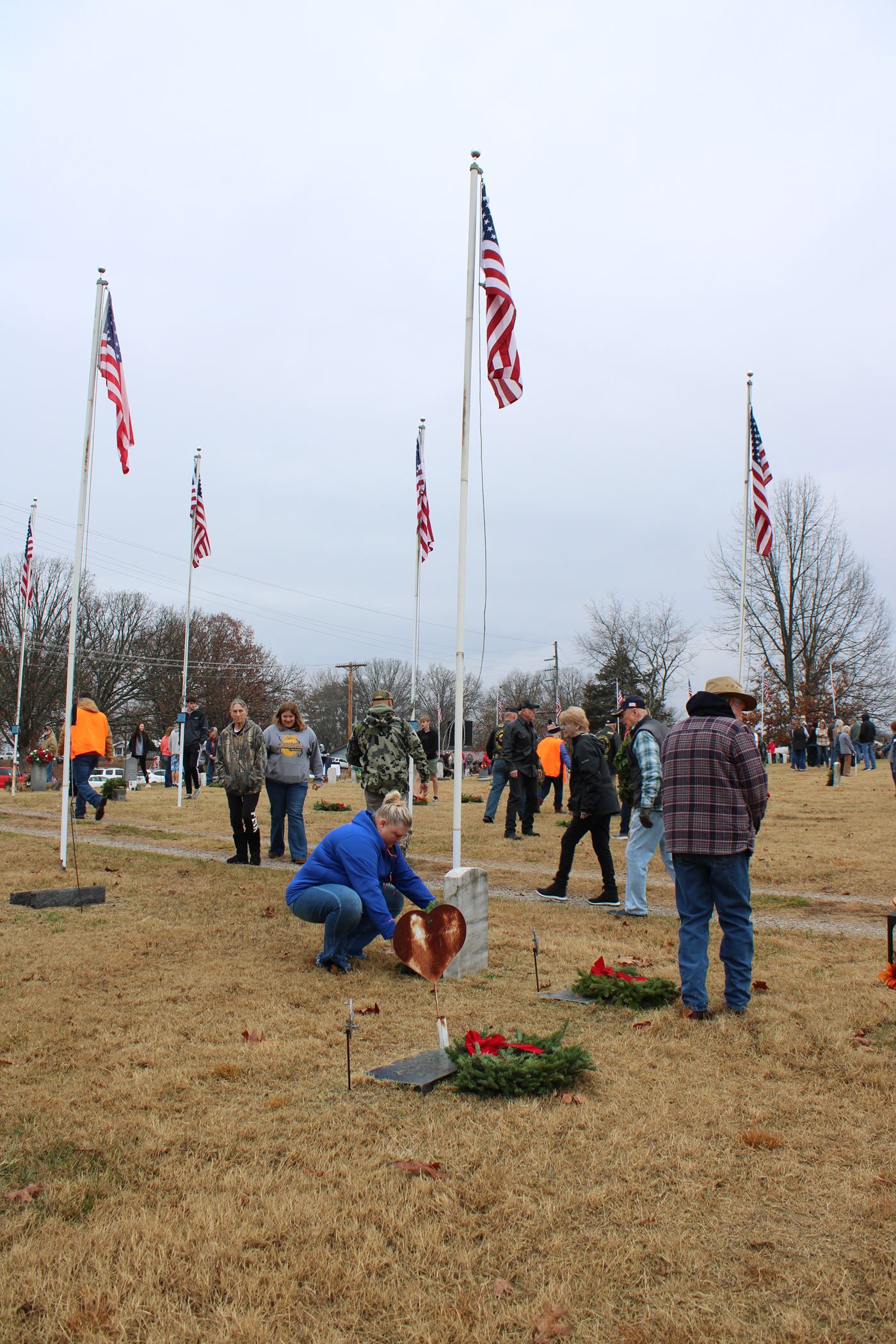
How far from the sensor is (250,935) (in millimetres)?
8133

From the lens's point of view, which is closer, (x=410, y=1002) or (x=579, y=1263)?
(x=579, y=1263)

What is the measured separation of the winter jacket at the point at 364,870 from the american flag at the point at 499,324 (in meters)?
4.31

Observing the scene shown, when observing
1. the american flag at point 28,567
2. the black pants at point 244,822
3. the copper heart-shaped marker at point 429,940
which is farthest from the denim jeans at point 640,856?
the american flag at point 28,567

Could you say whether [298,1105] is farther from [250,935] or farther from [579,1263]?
[250,935]

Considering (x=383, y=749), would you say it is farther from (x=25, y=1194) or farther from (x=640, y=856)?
(x=25, y=1194)

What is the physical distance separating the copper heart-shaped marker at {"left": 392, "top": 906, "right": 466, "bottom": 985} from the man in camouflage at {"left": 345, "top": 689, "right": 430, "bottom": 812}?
15.3ft

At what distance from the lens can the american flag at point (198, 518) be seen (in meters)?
20.1

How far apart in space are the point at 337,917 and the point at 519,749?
860 cm

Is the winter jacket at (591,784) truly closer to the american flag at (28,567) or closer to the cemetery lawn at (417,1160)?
the cemetery lawn at (417,1160)

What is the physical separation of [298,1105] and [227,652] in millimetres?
67613


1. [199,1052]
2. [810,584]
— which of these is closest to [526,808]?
[199,1052]

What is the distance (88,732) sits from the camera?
14.2 m

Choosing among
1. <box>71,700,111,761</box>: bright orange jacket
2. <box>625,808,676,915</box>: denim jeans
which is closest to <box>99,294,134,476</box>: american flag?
<box>71,700,111,761</box>: bright orange jacket

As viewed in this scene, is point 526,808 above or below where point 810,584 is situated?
below
